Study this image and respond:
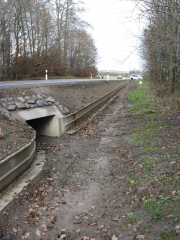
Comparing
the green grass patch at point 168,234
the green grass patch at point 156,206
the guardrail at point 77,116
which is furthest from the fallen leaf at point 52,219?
the guardrail at point 77,116

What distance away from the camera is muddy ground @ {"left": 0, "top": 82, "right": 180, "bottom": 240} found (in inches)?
163

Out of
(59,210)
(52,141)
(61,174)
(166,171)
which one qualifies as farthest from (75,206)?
(52,141)

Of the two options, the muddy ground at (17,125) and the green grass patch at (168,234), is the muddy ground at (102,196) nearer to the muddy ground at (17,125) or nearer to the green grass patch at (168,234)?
the green grass patch at (168,234)

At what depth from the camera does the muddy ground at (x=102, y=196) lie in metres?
4.13

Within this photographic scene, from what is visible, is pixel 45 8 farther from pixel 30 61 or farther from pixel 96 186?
pixel 96 186

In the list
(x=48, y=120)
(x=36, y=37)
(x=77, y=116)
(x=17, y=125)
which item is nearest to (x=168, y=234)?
(x=17, y=125)

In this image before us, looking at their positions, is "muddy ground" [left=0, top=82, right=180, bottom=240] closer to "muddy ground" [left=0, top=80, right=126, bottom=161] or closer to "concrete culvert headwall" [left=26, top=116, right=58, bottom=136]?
"muddy ground" [left=0, top=80, right=126, bottom=161]

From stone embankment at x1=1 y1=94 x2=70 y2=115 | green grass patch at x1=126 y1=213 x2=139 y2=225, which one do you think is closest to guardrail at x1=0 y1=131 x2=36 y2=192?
green grass patch at x1=126 y1=213 x2=139 y2=225

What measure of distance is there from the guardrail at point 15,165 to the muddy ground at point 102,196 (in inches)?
17.9

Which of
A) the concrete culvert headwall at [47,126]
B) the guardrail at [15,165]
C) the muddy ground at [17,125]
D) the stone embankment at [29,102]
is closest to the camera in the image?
the guardrail at [15,165]

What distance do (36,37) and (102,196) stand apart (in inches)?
1293

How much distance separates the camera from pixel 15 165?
6164 mm

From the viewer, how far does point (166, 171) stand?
5.70 metres

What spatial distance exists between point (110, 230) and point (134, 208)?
77 cm
